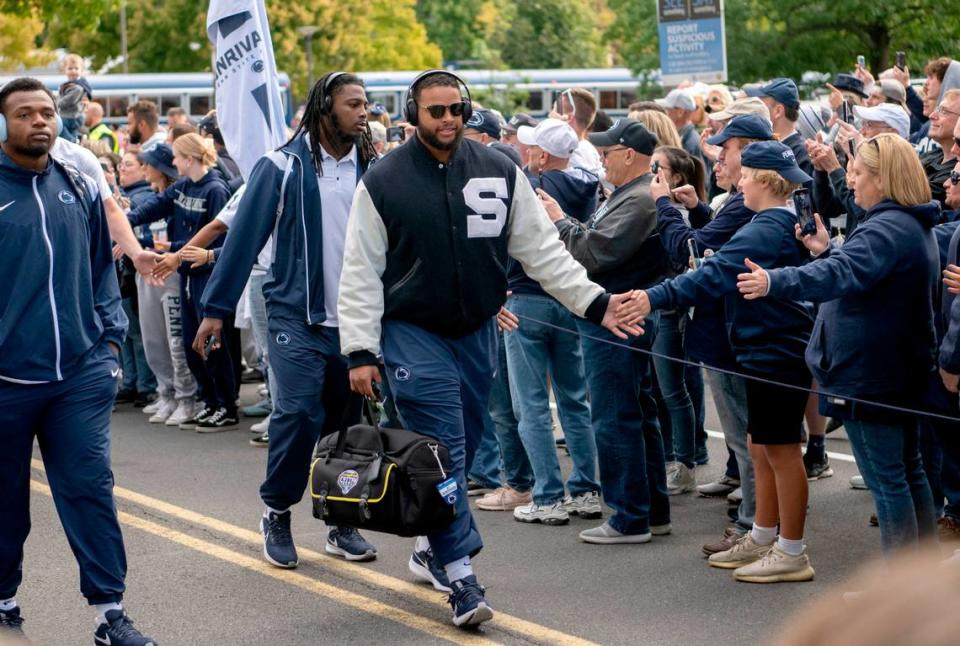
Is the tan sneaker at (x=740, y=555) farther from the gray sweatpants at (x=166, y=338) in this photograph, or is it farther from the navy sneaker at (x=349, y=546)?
the gray sweatpants at (x=166, y=338)

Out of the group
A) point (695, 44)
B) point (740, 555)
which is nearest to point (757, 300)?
point (740, 555)

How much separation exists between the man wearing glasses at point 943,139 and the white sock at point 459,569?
3.63 metres

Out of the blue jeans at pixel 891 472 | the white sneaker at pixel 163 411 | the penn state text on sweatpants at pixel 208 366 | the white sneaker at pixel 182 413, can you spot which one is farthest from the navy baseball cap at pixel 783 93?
the white sneaker at pixel 163 411

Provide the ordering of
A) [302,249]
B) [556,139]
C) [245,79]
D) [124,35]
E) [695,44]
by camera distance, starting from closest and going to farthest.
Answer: [302,249] → [556,139] → [245,79] → [695,44] → [124,35]

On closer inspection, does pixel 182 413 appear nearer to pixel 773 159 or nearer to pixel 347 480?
pixel 347 480

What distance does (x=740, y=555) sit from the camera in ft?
22.1

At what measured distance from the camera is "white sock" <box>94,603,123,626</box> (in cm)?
553

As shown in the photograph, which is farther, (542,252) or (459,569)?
(542,252)

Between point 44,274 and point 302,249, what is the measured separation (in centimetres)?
146

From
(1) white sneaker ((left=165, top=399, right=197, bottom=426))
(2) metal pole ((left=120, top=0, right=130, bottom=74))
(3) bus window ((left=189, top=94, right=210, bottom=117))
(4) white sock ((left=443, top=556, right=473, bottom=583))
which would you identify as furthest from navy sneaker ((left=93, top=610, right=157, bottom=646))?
(2) metal pole ((left=120, top=0, right=130, bottom=74))

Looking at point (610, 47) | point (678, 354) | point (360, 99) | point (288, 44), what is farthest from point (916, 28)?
point (610, 47)

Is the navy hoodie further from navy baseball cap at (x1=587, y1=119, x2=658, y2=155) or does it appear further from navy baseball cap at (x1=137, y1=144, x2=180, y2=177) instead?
navy baseball cap at (x1=137, y1=144, x2=180, y2=177)

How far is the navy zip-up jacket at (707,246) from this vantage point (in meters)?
6.84

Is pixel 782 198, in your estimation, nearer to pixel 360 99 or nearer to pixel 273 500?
pixel 360 99
